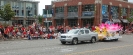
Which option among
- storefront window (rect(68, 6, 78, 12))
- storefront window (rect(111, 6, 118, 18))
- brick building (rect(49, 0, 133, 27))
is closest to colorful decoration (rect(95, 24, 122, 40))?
brick building (rect(49, 0, 133, 27))

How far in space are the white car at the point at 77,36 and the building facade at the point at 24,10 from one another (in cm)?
6016

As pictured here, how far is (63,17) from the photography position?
2675 inches

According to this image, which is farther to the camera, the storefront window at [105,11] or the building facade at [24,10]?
the building facade at [24,10]

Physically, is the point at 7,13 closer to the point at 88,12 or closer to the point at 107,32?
the point at 88,12

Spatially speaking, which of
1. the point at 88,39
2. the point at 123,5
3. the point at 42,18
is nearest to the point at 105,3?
the point at 123,5

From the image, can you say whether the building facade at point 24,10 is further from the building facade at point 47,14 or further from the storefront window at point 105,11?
the storefront window at point 105,11

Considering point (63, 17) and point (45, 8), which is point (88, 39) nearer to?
point (63, 17)

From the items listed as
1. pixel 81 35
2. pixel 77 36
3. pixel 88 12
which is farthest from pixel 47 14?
pixel 77 36

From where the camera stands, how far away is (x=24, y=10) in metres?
86.8

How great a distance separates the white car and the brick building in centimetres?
3438

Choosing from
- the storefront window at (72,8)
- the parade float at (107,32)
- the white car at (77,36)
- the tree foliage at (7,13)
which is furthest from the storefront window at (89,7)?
the white car at (77,36)

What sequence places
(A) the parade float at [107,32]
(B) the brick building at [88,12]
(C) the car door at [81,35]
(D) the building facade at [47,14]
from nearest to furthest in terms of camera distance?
(C) the car door at [81,35] → (A) the parade float at [107,32] → (B) the brick building at [88,12] → (D) the building facade at [47,14]

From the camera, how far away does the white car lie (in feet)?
76.5

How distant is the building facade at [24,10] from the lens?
277 feet
